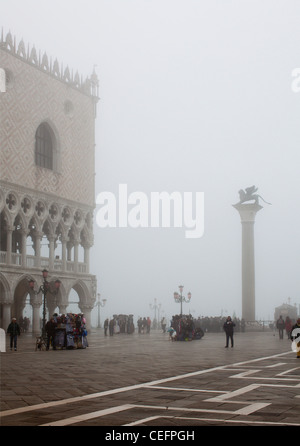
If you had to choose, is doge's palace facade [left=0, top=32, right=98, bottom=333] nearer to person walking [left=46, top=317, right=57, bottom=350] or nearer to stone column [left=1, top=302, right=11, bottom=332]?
stone column [left=1, top=302, right=11, bottom=332]

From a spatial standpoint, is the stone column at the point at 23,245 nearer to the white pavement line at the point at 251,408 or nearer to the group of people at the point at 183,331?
the group of people at the point at 183,331

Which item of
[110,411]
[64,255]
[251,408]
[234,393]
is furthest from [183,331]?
[110,411]

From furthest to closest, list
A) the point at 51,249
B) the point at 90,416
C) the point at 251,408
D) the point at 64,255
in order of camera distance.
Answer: the point at 64,255, the point at 51,249, the point at 251,408, the point at 90,416

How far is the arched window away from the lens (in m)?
32.5

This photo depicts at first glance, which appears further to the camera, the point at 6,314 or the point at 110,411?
the point at 6,314

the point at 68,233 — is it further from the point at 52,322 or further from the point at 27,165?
the point at 52,322

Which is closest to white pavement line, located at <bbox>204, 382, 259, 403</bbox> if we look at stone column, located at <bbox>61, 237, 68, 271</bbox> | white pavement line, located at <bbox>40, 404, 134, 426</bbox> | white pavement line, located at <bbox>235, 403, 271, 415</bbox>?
white pavement line, located at <bbox>235, 403, 271, 415</bbox>

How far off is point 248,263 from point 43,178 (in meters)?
11.1

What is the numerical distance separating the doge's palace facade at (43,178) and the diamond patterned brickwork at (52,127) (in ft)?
0.15

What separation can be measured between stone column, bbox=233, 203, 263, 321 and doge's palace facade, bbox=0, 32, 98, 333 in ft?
26.3

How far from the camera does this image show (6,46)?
99.7 feet

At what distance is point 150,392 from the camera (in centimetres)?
801

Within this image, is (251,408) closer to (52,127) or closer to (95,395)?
(95,395)
